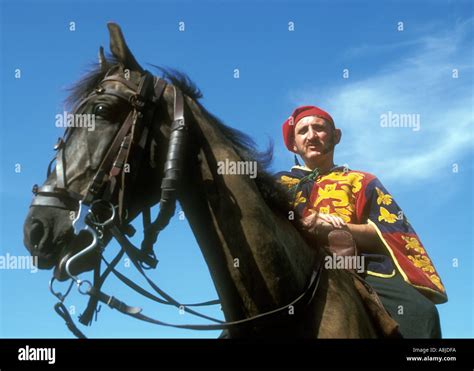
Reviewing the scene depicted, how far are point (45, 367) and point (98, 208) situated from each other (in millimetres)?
1922

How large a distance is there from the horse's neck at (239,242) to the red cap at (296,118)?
2775mm

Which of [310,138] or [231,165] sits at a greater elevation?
[310,138]

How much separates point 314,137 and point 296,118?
1.34 ft

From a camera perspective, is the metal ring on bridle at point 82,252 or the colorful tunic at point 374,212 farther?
the colorful tunic at point 374,212

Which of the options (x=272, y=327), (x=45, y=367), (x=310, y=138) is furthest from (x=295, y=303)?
(x=310, y=138)

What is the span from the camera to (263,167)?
5.74 meters

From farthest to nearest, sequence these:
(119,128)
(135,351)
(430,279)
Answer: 1. (430,279)
2. (135,351)
3. (119,128)

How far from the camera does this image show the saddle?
18.6 ft

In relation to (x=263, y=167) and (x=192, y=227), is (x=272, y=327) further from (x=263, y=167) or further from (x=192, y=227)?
(x=263, y=167)

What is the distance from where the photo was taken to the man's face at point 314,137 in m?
7.77

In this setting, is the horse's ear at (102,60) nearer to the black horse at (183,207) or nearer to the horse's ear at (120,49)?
the horse's ear at (120,49)

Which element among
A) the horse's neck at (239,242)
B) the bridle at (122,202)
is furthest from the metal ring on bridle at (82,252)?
the horse's neck at (239,242)

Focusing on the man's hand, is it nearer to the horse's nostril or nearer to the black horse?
the black horse

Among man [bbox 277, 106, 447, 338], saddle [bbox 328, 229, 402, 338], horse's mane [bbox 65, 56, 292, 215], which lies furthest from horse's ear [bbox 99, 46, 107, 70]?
saddle [bbox 328, 229, 402, 338]
